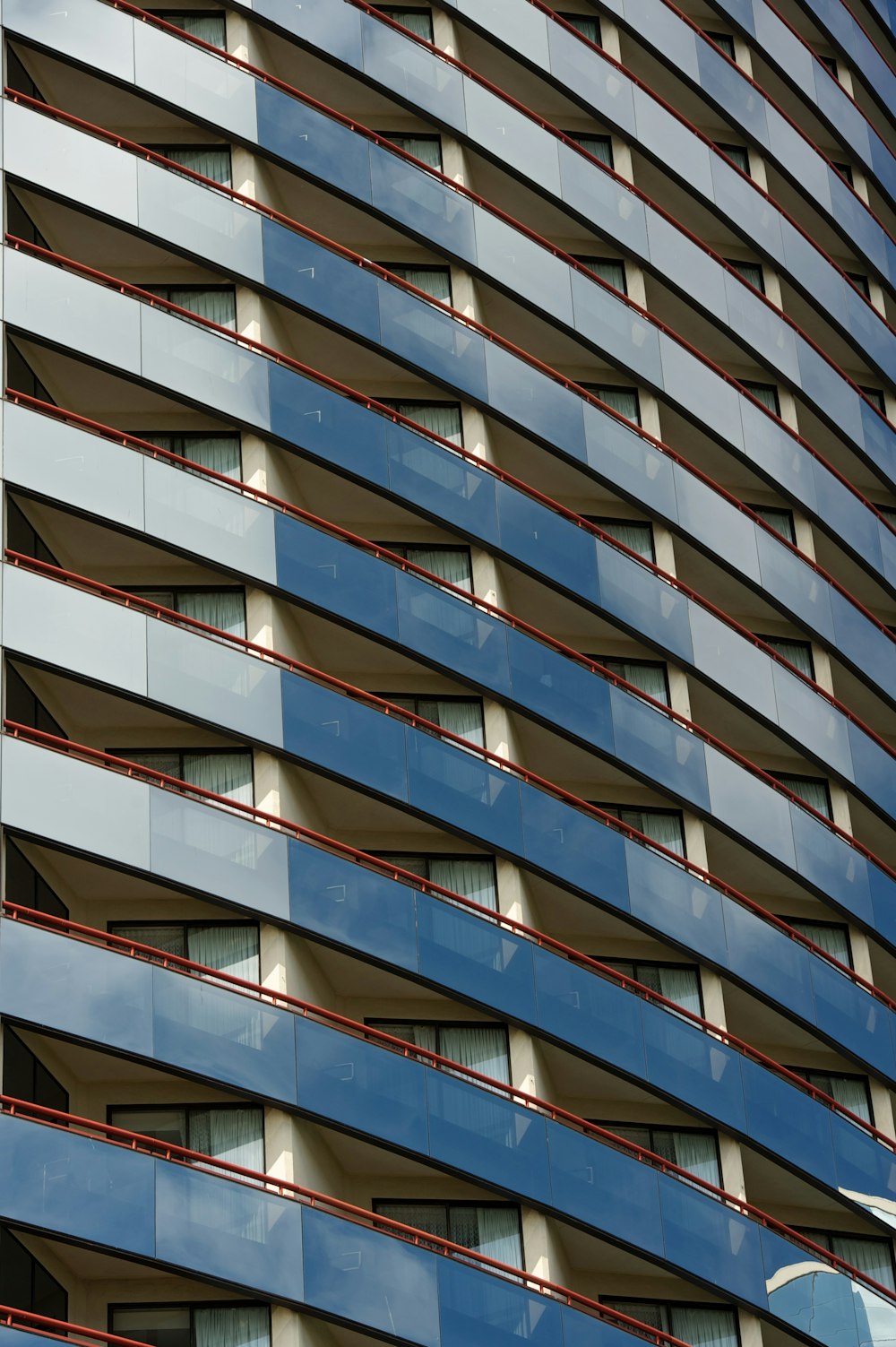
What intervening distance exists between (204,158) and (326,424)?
6309 millimetres

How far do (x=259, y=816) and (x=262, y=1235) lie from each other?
260 inches

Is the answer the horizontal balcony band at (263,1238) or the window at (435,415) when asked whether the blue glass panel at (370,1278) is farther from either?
the window at (435,415)

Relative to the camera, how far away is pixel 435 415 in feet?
148

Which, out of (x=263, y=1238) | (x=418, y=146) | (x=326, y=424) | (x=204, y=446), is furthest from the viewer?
(x=418, y=146)

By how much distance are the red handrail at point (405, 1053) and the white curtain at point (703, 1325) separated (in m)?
1.70

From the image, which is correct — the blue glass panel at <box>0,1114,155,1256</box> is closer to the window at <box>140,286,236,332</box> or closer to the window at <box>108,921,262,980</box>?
the window at <box>108,921,262,980</box>

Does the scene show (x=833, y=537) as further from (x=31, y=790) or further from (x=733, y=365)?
(x=31, y=790)

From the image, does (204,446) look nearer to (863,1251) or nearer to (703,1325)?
(703,1325)

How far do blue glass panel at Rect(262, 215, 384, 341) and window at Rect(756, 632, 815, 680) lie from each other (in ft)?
36.4

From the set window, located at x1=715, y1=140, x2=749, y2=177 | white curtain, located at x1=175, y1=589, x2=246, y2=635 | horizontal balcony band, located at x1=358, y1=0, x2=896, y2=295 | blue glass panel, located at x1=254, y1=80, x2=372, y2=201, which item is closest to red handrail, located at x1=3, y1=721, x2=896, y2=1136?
white curtain, located at x1=175, y1=589, x2=246, y2=635

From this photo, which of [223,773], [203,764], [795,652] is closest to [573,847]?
[223,773]

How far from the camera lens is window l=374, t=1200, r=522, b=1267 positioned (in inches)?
1468

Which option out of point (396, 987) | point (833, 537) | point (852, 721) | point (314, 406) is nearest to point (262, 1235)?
point (396, 987)

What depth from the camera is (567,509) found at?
147 ft
